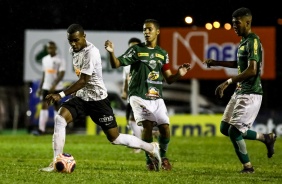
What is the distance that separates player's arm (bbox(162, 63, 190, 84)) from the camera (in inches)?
517

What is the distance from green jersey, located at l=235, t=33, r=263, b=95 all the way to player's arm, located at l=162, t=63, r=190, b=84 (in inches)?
31.7

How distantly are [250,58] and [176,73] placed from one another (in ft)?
4.05

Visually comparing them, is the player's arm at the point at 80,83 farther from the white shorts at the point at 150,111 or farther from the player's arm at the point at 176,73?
the player's arm at the point at 176,73

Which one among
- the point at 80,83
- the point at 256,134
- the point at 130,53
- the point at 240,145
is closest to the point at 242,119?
the point at 240,145

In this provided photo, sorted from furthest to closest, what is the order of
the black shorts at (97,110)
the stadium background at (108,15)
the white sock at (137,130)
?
the stadium background at (108,15) → the white sock at (137,130) → the black shorts at (97,110)

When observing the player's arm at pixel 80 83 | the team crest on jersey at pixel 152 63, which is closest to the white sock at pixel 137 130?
the team crest on jersey at pixel 152 63

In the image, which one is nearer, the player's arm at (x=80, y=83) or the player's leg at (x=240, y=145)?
the player's arm at (x=80, y=83)

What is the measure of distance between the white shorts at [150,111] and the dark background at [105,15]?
1958cm

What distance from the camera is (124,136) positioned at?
12.9m

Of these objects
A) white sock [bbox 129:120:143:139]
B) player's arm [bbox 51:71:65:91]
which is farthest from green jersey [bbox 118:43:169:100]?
player's arm [bbox 51:71:65:91]

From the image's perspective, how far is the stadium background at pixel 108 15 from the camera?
3384 centimetres

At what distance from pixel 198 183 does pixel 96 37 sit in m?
16.9

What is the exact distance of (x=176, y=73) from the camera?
13.3 metres

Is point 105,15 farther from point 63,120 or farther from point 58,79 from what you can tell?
point 63,120
